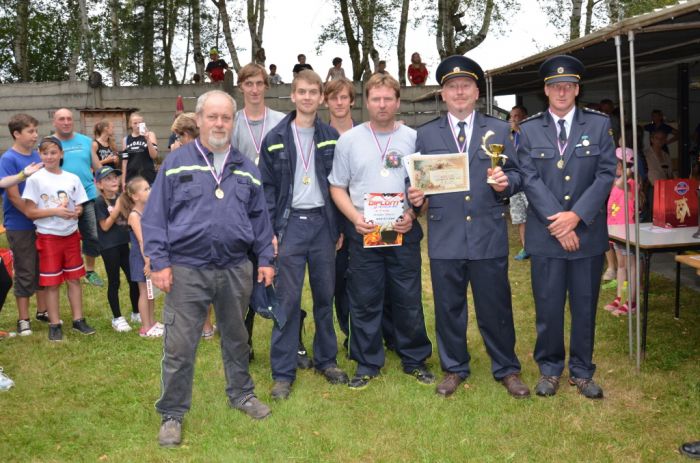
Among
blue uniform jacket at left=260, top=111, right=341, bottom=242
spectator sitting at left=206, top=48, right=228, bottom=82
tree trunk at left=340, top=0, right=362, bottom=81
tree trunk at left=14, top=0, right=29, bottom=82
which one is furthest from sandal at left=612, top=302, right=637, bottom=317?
tree trunk at left=14, top=0, right=29, bottom=82

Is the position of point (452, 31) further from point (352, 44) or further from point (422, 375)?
point (422, 375)

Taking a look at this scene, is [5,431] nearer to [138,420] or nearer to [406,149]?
[138,420]

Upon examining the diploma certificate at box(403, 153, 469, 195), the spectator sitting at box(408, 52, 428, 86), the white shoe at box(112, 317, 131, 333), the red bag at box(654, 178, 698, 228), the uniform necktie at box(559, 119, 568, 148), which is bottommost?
the white shoe at box(112, 317, 131, 333)

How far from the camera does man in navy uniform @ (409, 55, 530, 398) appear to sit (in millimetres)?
4629

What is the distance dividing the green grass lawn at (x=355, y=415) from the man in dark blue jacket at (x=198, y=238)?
40cm

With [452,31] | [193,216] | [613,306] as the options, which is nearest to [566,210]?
[193,216]

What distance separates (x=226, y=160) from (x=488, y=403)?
7.59 ft

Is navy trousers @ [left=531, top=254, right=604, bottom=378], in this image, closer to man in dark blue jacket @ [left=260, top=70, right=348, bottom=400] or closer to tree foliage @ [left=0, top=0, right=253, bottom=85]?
man in dark blue jacket @ [left=260, top=70, right=348, bottom=400]

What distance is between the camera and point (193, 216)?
4035mm

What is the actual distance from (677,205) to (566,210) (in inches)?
90.1

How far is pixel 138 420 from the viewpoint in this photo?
4.56 meters

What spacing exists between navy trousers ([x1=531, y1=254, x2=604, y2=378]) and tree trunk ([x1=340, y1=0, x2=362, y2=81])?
18.5m

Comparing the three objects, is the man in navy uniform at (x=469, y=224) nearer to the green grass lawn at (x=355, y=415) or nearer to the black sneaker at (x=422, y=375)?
the black sneaker at (x=422, y=375)

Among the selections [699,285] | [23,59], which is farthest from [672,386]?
[23,59]
